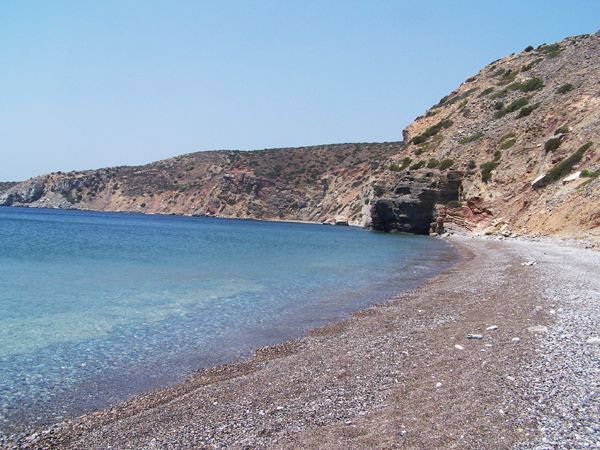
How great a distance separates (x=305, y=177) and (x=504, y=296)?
3882 inches

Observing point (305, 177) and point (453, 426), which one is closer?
point (453, 426)

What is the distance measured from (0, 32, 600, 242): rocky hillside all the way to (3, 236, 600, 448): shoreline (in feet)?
69.7

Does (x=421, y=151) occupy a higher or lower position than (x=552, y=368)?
higher

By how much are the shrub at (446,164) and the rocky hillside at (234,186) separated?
2903cm

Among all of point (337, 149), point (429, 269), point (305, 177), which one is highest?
point (337, 149)

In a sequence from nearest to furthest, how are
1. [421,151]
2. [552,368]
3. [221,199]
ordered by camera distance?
[552,368] < [421,151] < [221,199]

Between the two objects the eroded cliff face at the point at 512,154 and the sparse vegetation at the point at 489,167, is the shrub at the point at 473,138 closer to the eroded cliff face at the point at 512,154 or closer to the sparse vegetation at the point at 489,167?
the eroded cliff face at the point at 512,154

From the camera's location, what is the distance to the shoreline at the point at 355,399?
436cm

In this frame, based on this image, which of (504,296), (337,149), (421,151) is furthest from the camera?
(337,149)

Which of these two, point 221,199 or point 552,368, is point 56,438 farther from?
point 221,199

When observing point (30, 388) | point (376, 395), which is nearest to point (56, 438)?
point (30, 388)

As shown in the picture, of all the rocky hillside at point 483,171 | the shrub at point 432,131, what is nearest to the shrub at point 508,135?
the rocky hillside at point 483,171

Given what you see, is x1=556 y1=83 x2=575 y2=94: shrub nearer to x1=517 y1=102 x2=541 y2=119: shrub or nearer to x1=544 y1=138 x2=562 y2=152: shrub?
x1=517 y1=102 x2=541 y2=119: shrub

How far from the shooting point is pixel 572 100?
132 feet
